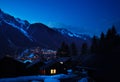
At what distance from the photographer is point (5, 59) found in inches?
1730

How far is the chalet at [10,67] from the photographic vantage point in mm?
43469

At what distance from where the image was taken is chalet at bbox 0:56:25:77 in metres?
43.5

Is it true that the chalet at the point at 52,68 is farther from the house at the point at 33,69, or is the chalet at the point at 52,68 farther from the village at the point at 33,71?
the house at the point at 33,69

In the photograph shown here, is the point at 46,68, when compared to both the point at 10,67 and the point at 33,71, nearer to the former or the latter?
the point at 33,71

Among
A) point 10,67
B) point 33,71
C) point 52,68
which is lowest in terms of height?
point 33,71

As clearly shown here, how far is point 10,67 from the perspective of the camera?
44.4 metres

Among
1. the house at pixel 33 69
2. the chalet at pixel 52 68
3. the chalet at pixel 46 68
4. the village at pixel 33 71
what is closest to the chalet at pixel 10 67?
the village at pixel 33 71

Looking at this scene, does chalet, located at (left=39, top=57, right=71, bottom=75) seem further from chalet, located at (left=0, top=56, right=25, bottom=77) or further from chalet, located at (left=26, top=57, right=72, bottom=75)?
chalet, located at (left=0, top=56, right=25, bottom=77)

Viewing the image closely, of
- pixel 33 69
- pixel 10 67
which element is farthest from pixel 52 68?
pixel 10 67

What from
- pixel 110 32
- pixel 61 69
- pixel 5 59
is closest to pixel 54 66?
pixel 61 69

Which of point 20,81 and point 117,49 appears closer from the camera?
point 117,49

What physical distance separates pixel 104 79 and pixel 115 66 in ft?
5.25

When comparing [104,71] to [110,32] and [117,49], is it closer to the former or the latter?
[117,49]

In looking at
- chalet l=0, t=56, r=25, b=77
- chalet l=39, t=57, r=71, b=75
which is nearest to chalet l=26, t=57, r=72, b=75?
chalet l=39, t=57, r=71, b=75
